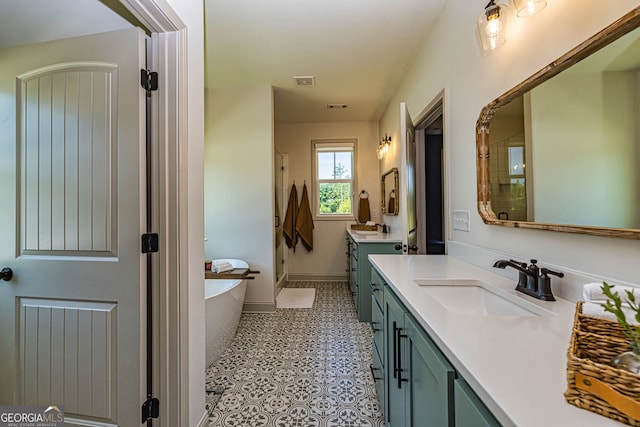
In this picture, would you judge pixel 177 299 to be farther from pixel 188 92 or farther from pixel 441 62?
pixel 441 62

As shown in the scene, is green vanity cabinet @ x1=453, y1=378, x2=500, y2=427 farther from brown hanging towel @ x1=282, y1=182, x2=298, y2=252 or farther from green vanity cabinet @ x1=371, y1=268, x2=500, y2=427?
brown hanging towel @ x1=282, y1=182, x2=298, y2=252

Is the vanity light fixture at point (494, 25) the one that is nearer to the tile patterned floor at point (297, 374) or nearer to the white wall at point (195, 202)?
the white wall at point (195, 202)

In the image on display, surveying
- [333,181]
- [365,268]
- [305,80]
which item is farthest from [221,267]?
[333,181]

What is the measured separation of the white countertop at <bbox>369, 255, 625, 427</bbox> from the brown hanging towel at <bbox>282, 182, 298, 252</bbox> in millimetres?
3497

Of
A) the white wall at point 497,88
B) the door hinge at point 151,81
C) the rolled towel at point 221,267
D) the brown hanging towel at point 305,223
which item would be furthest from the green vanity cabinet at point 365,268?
the door hinge at point 151,81

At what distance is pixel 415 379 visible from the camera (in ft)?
2.97

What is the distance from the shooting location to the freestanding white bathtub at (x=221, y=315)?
6.89 feet

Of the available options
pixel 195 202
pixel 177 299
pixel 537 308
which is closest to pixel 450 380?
pixel 537 308

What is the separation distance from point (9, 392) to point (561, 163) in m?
2.55

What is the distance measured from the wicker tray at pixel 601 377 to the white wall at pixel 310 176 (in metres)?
4.09

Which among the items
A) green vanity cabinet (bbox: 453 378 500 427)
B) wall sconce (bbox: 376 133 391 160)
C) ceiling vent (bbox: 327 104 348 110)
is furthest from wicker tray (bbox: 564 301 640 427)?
ceiling vent (bbox: 327 104 348 110)

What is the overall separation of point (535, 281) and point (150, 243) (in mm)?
1549

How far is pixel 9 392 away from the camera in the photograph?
1.31 metres

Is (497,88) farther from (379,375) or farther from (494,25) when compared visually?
(379,375)
